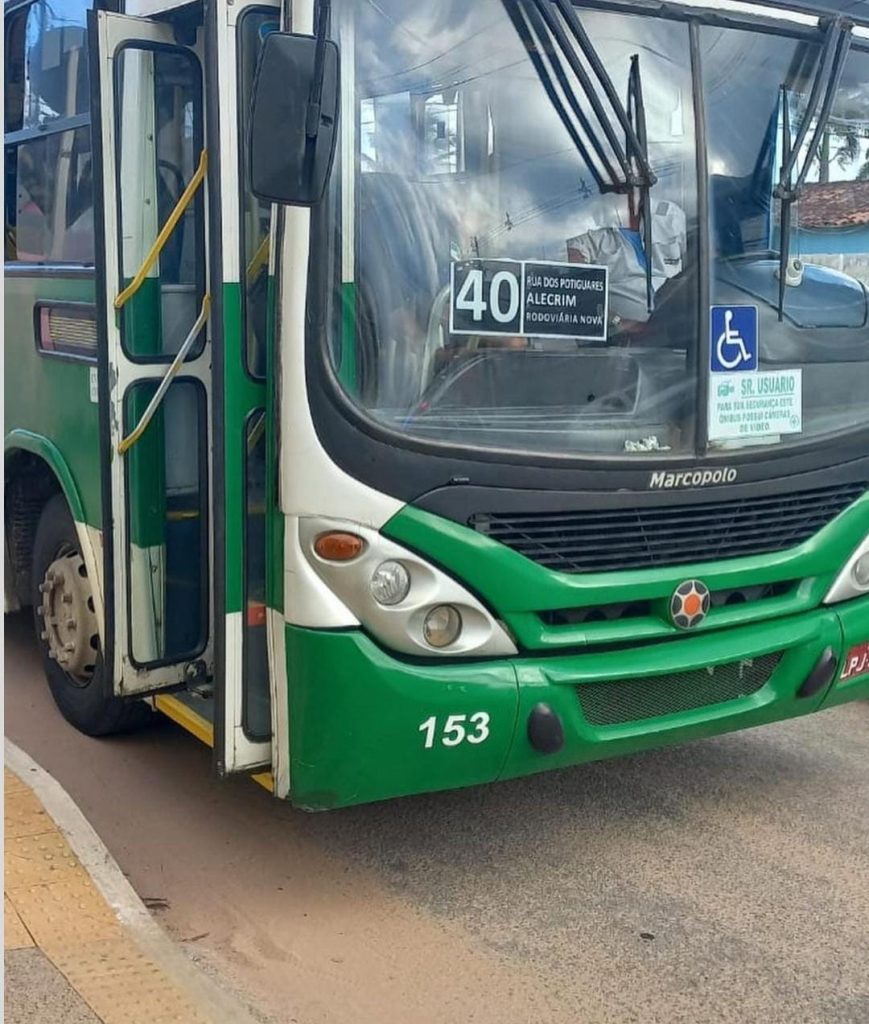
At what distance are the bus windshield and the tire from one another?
6.05ft

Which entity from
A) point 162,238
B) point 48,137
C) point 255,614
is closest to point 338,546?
point 255,614

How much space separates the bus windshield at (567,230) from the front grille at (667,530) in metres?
0.20

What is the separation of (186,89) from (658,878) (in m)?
2.85

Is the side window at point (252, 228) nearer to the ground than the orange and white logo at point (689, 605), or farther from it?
farther from it

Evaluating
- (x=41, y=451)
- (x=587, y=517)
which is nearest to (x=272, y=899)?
(x=587, y=517)

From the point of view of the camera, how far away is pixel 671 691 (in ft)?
13.3

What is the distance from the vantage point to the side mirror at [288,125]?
3182 millimetres

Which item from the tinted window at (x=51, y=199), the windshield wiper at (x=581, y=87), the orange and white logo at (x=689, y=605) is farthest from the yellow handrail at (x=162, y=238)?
the orange and white logo at (x=689, y=605)

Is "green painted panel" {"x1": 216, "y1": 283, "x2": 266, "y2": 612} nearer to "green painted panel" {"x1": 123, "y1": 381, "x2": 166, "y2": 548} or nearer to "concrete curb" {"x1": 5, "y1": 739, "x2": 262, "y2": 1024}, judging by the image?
"green painted panel" {"x1": 123, "y1": 381, "x2": 166, "y2": 548}

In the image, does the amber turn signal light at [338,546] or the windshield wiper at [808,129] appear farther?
the windshield wiper at [808,129]

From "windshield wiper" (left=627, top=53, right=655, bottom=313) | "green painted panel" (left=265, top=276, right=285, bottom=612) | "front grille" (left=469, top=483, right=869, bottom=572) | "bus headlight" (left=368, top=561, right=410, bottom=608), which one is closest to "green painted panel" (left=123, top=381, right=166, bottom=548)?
"green painted panel" (left=265, top=276, right=285, bottom=612)

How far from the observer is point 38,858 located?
3785 mm

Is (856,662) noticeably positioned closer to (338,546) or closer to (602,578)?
(602,578)

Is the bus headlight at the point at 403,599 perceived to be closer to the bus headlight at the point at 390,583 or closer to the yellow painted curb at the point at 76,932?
the bus headlight at the point at 390,583
